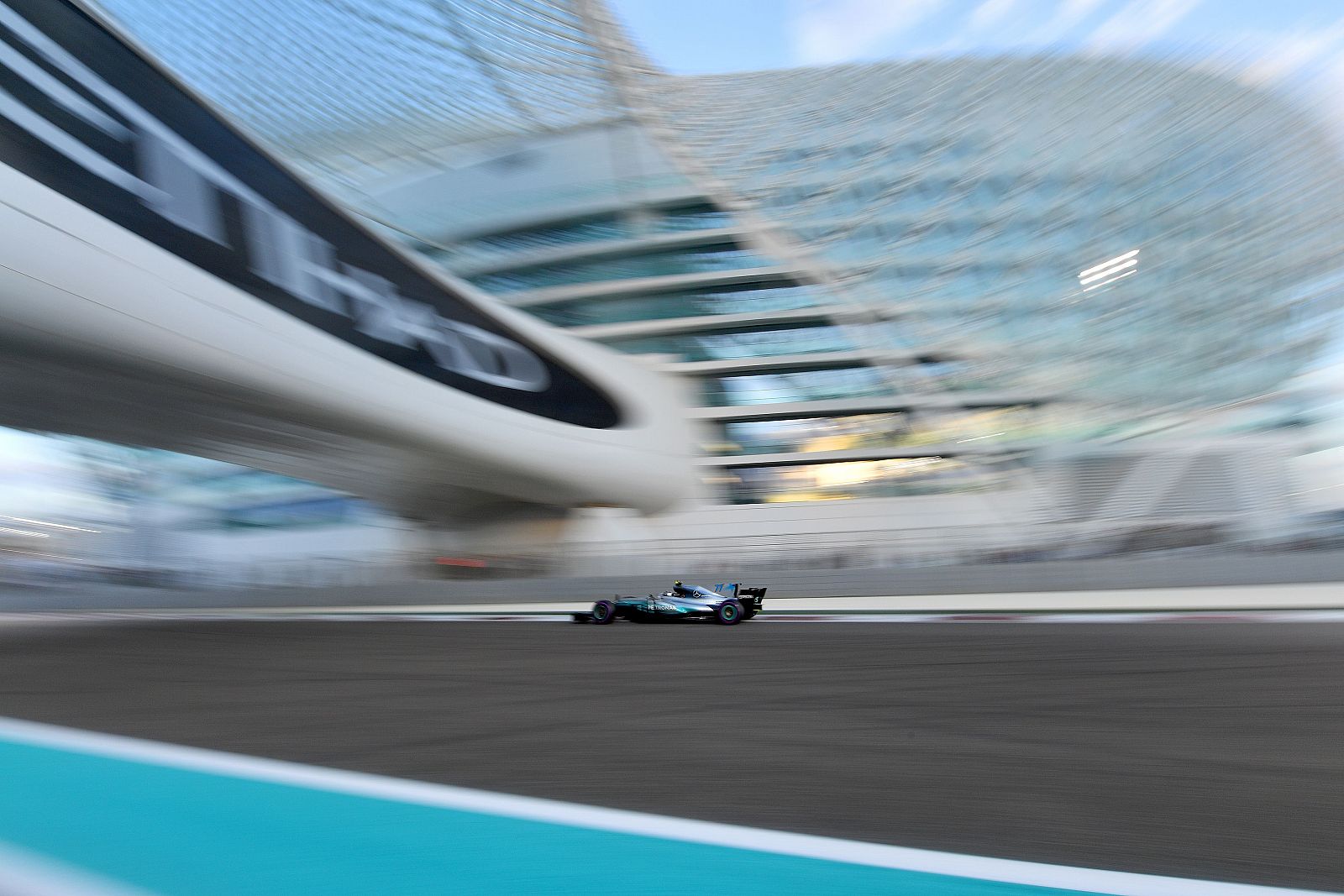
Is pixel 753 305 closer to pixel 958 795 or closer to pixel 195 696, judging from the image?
pixel 195 696

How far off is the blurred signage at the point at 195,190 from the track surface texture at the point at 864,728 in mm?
7400

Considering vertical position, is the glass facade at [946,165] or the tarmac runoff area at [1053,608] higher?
the glass facade at [946,165]

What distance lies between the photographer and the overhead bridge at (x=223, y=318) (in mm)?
12492

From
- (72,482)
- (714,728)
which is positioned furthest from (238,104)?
(72,482)

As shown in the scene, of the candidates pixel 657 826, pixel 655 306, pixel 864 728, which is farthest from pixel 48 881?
pixel 655 306

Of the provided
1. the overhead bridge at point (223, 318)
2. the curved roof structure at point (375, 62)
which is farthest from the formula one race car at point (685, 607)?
the curved roof structure at point (375, 62)

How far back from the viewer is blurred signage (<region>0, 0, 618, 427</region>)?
488 inches

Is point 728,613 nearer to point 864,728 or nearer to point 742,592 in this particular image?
point 742,592

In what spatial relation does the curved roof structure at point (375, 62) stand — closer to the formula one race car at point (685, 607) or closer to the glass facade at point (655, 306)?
the glass facade at point (655, 306)

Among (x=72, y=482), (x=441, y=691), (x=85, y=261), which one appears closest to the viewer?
(x=441, y=691)

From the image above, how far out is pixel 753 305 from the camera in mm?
32969

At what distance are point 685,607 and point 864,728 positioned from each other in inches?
369

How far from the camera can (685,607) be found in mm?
14078

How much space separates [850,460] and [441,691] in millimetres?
26867
